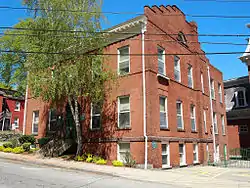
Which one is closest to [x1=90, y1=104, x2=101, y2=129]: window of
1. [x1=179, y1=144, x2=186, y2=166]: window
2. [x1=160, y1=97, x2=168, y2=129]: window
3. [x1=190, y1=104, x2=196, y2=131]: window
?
[x1=160, y1=97, x2=168, y2=129]: window

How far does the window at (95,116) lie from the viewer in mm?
17484

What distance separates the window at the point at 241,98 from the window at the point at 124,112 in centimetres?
1964

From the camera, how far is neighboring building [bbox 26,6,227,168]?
602 inches

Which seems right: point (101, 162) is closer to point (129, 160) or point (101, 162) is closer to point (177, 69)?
point (129, 160)

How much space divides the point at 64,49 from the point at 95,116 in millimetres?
5289

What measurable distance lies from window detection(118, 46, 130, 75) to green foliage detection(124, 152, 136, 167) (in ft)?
18.0

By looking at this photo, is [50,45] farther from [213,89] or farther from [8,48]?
[8,48]

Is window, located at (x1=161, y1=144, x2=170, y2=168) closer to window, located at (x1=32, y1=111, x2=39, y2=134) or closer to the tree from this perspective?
the tree

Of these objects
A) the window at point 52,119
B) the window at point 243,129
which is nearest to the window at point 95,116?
the window at point 52,119

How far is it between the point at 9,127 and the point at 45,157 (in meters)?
30.4

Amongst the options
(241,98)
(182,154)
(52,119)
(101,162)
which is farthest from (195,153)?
(241,98)

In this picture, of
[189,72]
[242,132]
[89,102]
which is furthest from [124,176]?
[242,132]

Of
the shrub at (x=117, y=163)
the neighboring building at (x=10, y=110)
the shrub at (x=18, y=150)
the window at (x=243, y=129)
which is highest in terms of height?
the neighboring building at (x=10, y=110)

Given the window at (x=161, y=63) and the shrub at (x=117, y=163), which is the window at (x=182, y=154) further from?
the window at (x=161, y=63)
